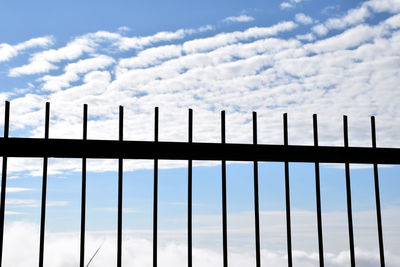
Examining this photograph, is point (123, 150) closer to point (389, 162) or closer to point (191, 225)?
point (191, 225)

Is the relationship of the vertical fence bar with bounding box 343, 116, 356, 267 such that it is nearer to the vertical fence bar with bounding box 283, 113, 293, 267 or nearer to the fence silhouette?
the fence silhouette

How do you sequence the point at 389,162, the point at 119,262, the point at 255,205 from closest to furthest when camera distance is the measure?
the point at 119,262, the point at 255,205, the point at 389,162

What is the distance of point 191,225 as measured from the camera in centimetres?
463

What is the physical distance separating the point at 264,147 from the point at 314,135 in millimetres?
651

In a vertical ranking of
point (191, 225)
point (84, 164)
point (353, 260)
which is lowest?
point (353, 260)

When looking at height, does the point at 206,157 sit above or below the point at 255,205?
above

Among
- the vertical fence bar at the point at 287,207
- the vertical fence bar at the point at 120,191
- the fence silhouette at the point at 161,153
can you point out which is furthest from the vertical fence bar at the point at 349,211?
the vertical fence bar at the point at 120,191

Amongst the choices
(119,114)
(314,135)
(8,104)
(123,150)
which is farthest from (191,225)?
(8,104)

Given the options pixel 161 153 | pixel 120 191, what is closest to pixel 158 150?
pixel 161 153

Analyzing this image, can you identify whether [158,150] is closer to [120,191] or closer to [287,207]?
[120,191]

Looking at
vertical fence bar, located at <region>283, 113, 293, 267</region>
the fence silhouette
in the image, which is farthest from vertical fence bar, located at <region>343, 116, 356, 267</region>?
vertical fence bar, located at <region>283, 113, 293, 267</region>

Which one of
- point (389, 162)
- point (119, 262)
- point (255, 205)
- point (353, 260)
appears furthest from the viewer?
point (389, 162)

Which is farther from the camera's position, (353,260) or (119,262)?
(353,260)

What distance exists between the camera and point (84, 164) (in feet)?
15.3
